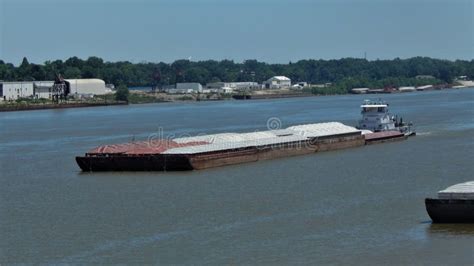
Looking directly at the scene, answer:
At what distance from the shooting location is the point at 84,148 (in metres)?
52.4

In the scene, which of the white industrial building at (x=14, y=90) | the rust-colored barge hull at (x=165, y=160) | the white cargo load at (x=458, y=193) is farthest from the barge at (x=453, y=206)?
the white industrial building at (x=14, y=90)

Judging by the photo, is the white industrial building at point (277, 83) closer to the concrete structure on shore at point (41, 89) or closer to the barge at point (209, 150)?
the concrete structure on shore at point (41, 89)

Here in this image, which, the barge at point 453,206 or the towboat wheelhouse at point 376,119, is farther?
the towboat wheelhouse at point 376,119

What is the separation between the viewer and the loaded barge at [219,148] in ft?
132

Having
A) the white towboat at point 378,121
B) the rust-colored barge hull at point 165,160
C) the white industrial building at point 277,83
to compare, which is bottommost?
the white industrial building at point 277,83

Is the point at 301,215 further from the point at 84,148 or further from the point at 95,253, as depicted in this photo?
the point at 84,148

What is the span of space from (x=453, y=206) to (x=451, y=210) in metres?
0.12

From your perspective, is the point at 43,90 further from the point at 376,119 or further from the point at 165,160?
the point at 165,160

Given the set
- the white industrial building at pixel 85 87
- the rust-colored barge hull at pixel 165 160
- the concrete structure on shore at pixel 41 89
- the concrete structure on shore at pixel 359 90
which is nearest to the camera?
the rust-colored barge hull at pixel 165 160

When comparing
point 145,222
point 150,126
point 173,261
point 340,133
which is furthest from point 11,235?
point 150,126

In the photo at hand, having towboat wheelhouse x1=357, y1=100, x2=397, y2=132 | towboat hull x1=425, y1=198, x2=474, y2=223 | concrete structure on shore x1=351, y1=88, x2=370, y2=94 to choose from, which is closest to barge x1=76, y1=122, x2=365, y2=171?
towboat wheelhouse x1=357, y1=100, x2=397, y2=132

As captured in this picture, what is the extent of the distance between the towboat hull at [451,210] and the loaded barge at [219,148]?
15.4 meters

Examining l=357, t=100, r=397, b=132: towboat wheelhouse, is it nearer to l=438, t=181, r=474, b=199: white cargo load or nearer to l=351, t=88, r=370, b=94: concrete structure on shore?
l=438, t=181, r=474, b=199: white cargo load

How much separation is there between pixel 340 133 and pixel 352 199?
69.2 feet
